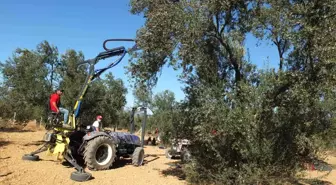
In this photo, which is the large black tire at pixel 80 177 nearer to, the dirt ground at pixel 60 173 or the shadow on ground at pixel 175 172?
the dirt ground at pixel 60 173

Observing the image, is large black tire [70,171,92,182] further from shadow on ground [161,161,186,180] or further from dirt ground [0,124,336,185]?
shadow on ground [161,161,186,180]

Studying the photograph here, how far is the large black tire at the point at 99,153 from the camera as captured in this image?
33.8 feet

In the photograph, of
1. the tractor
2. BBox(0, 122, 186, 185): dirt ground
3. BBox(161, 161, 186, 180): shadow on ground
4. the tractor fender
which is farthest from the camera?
BBox(161, 161, 186, 180): shadow on ground

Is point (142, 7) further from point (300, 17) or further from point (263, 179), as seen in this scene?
point (263, 179)

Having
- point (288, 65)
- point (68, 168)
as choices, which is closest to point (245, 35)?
point (288, 65)

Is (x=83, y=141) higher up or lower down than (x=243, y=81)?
lower down

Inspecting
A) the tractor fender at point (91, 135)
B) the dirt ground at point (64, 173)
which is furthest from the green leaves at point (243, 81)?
the tractor fender at point (91, 135)

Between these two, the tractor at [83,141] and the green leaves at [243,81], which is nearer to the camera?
the green leaves at [243,81]

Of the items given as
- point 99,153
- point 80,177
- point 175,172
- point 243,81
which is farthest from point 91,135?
point 243,81

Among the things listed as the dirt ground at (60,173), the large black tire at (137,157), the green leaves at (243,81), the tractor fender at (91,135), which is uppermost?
the green leaves at (243,81)

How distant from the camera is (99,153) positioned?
430 inches

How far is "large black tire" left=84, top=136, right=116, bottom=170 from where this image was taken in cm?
1030

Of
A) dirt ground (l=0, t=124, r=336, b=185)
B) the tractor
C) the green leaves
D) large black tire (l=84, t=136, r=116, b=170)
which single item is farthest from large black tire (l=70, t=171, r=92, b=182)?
the green leaves

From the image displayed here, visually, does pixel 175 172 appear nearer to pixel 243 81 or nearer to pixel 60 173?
pixel 60 173
